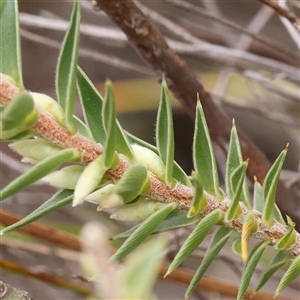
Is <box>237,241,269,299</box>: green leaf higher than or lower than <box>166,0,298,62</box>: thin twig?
lower

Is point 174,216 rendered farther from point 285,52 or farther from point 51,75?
point 51,75

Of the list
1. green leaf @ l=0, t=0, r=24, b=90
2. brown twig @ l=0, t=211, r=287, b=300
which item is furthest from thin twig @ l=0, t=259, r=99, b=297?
green leaf @ l=0, t=0, r=24, b=90

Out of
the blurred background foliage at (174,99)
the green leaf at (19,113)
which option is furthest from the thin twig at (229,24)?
the green leaf at (19,113)

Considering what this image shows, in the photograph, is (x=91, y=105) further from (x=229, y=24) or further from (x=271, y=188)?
(x=229, y=24)

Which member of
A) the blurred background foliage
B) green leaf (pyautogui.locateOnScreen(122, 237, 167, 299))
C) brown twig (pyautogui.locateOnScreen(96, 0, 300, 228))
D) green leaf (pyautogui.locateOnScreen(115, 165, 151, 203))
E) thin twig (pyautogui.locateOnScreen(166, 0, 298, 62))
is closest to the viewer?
green leaf (pyautogui.locateOnScreen(122, 237, 167, 299))

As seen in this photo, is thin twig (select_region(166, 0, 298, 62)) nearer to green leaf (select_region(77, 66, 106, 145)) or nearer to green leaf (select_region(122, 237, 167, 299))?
green leaf (select_region(77, 66, 106, 145))

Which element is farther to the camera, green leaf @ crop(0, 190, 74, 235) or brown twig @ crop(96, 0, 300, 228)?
brown twig @ crop(96, 0, 300, 228)

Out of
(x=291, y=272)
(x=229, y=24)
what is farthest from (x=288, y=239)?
(x=229, y=24)

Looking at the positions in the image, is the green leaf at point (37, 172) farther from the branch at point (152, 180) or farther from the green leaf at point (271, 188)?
the green leaf at point (271, 188)
